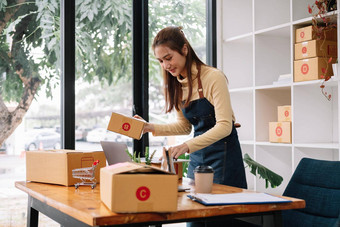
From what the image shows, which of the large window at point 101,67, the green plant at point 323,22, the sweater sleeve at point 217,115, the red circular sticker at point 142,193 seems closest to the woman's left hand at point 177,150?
the sweater sleeve at point 217,115

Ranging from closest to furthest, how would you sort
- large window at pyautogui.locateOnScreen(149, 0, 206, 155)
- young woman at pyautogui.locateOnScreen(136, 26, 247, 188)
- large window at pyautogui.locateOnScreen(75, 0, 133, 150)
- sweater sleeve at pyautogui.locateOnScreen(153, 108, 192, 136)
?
young woman at pyautogui.locateOnScreen(136, 26, 247, 188) → sweater sleeve at pyautogui.locateOnScreen(153, 108, 192, 136) → large window at pyautogui.locateOnScreen(75, 0, 133, 150) → large window at pyautogui.locateOnScreen(149, 0, 206, 155)

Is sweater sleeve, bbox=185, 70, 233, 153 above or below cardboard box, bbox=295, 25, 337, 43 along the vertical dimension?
below

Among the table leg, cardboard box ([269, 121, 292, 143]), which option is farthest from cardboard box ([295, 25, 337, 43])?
the table leg

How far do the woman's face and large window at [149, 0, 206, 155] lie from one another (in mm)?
1272

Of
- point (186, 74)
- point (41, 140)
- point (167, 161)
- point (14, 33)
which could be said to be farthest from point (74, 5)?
point (167, 161)

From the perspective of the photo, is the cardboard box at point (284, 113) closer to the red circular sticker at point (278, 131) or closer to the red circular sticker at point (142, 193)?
the red circular sticker at point (278, 131)

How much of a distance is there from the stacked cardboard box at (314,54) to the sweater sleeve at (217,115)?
3.79 ft

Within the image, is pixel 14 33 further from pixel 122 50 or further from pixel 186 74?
pixel 186 74

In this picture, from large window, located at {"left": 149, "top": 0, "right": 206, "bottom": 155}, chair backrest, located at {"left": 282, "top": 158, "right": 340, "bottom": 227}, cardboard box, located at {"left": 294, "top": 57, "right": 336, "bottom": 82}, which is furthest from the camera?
large window, located at {"left": 149, "top": 0, "right": 206, "bottom": 155}

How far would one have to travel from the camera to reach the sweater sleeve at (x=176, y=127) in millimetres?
2348

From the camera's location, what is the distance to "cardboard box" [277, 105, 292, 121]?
332cm

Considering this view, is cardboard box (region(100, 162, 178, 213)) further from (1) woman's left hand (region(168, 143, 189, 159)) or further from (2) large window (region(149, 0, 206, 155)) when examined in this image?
(2) large window (region(149, 0, 206, 155))

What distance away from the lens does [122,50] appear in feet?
11.2

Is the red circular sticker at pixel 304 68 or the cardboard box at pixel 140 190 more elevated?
the red circular sticker at pixel 304 68
